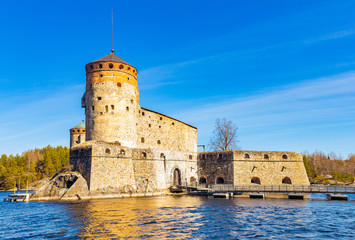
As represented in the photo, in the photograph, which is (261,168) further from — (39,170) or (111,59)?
(39,170)

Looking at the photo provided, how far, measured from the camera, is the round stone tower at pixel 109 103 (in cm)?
3684

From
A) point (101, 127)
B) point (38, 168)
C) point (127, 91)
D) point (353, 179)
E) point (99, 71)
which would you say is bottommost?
point (353, 179)

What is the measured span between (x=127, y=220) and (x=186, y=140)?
27612 mm

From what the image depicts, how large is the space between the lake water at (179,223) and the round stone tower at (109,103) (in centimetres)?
1443

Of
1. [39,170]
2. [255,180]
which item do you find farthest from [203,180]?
[39,170]

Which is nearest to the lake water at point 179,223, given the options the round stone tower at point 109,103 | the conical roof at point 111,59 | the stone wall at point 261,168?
the round stone tower at point 109,103

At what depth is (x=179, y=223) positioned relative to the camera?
57.7 feet

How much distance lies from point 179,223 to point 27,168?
66988mm

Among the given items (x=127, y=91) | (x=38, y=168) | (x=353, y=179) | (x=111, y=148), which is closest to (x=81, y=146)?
(x=111, y=148)

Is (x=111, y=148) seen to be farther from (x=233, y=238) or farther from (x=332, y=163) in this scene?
(x=332, y=163)

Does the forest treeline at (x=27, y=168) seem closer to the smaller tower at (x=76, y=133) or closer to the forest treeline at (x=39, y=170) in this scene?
the forest treeline at (x=39, y=170)

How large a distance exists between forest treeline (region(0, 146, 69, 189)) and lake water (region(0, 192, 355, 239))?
49.6 m

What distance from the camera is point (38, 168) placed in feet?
241

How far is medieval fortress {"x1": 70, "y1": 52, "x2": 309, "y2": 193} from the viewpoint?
1321 inches
